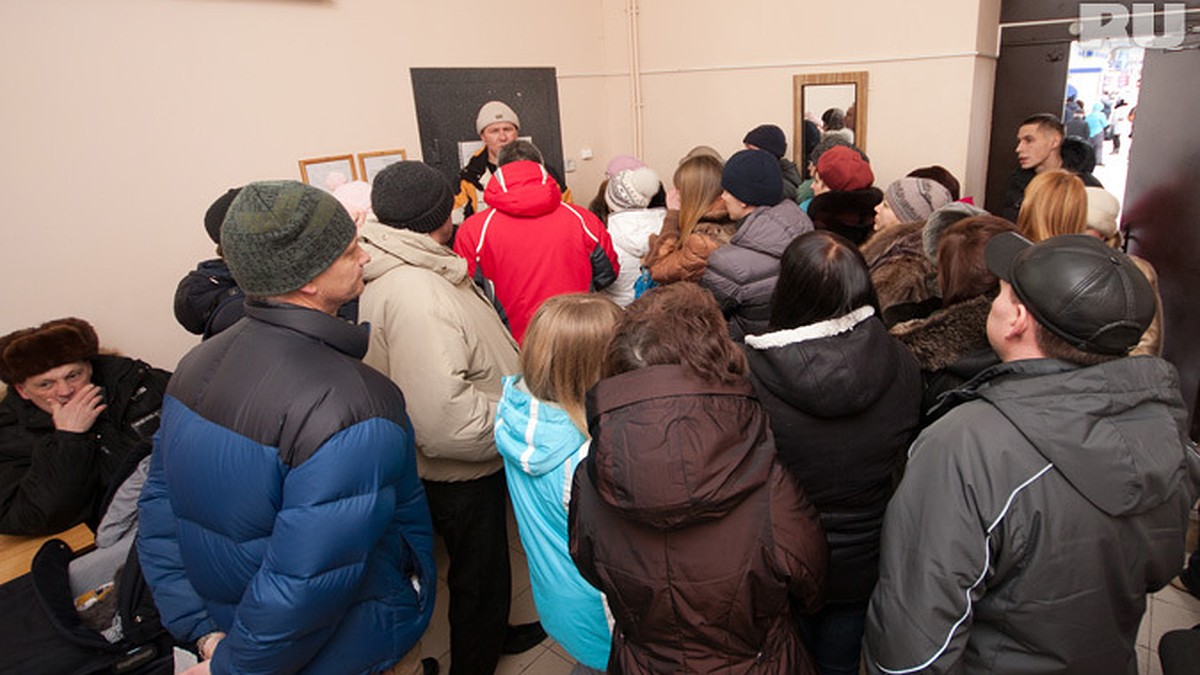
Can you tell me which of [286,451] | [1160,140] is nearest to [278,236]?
[286,451]

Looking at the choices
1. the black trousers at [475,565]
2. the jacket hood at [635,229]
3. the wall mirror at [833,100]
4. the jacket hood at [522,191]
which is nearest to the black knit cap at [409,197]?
the jacket hood at [522,191]

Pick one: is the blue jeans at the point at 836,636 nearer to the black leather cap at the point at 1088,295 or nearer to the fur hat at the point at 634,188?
the black leather cap at the point at 1088,295

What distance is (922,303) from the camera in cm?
196

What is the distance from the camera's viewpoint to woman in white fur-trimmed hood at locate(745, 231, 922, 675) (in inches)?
51.4

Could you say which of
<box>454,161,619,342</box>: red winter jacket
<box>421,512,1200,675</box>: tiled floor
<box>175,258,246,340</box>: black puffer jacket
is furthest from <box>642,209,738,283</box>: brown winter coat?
<box>175,258,246,340</box>: black puffer jacket

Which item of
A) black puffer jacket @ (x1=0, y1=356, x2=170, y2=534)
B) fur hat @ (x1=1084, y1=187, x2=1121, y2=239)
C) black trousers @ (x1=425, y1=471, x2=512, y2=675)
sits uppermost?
fur hat @ (x1=1084, y1=187, x2=1121, y2=239)

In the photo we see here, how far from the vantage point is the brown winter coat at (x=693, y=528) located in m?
1.02

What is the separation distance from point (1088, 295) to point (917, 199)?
1759 mm

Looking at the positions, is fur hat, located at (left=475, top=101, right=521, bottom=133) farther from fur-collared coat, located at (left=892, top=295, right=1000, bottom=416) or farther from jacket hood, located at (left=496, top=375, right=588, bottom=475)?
fur-collared coat, located at (left=892, top=295, right=1000, bottom=416)

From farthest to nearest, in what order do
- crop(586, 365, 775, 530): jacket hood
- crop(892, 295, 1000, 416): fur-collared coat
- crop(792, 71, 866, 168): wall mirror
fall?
crop(792, 71, 866, 168): wall mirror, crop(892, 295, 1000, 416): fur-collared coat, crop(586, 365, 775, 530): jacket hood

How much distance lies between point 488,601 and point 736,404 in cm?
132

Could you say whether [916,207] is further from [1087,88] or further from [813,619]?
[1087,88]

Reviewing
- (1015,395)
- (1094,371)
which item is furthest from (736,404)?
(1094,371)

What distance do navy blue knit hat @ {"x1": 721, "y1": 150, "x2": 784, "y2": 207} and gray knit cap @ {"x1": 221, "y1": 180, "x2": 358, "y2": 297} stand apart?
160 cm
